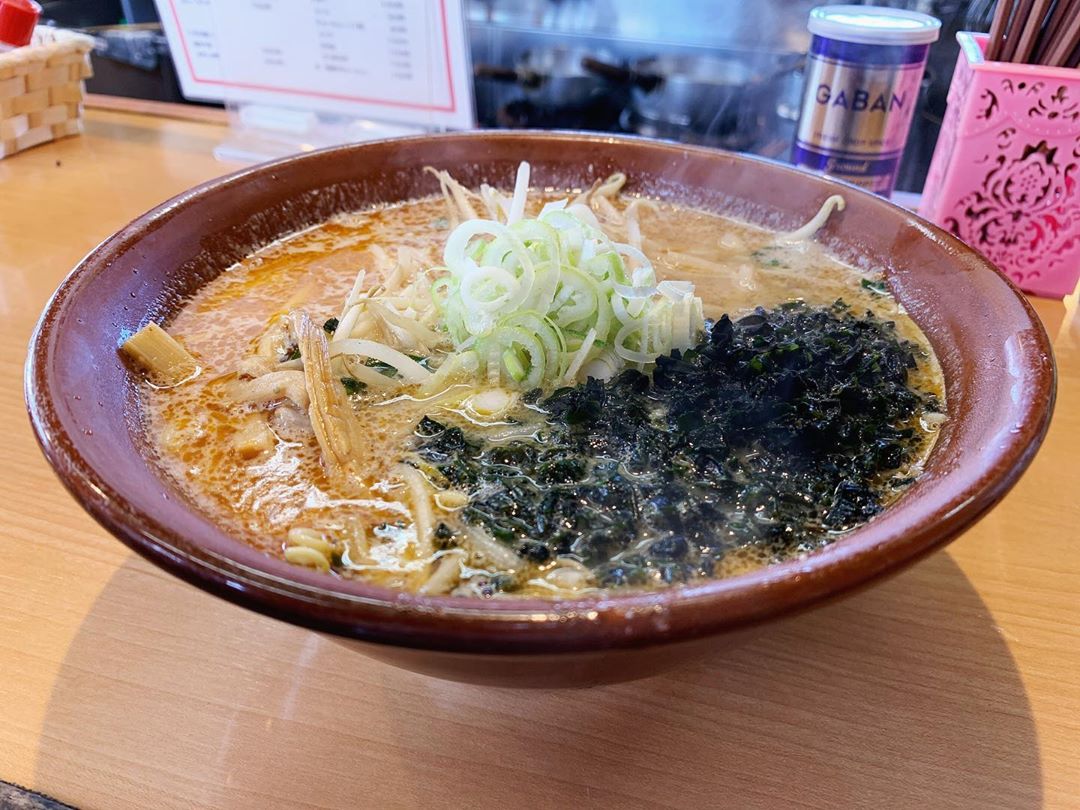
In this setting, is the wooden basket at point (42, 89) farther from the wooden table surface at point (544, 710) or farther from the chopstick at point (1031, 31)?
the chopstick at point (1031, 31)

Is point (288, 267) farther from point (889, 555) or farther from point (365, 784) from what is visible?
point (889, 555)

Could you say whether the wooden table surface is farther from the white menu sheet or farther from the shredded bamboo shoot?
the white menu sheet

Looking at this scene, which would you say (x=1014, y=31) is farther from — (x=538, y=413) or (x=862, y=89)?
(x=538, y=413)

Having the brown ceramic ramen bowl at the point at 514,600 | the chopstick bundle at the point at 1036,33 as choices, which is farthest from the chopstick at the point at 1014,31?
the brown ceramic ramen bowl at the point at 514,600

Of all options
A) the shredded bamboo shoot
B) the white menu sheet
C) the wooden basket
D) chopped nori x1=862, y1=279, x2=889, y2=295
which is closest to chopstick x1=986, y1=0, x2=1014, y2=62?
chopped nori x1=862, y1=279, x2=889, y2=295

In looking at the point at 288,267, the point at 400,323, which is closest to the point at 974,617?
the point at 400,323

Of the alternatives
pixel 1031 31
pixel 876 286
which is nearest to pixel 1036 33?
pixel 1031 31
